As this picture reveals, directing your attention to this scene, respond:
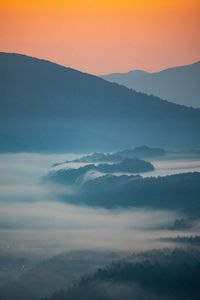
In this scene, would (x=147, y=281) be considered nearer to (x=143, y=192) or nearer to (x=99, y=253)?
(x=99, y=253)

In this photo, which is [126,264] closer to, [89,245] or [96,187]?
[89,245]

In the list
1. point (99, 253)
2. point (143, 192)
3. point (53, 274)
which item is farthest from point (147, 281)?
point (143, 192)

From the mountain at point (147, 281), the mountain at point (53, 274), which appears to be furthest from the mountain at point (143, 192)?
the mountain at point (147, 281)

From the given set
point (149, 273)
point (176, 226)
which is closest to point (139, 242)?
point (176, 226)

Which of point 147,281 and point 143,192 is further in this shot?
point 143,192

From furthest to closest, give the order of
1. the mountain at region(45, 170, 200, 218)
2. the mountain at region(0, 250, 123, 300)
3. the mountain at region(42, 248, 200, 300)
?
1. the mountain at region(45, 170, 200, 218)
2. the mountain at region(0, 250, 123, 300)
3. the mountain at region(42, 248, 200, 300)

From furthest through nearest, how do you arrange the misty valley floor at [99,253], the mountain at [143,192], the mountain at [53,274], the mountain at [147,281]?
the mountain at [143,192], the mountain at [53,274], the misty valley floor at [99,253], the mountain at [147,281]

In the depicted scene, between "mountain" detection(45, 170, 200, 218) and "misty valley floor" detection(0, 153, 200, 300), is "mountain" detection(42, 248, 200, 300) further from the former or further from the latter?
"mountain" detection(45, 170, 200, 218)

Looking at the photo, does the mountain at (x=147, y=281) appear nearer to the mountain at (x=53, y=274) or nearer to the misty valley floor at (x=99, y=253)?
the misty valley floor at (x=99, y=253)

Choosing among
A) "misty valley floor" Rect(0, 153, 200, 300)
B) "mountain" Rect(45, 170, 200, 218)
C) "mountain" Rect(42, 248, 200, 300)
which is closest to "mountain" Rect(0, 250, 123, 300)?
"misty valley floor" Rect(0, 153, 200, 300)

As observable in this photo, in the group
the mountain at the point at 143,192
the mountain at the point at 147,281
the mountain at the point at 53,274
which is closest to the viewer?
the mountain at the point at 147,281

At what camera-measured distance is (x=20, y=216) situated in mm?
188375

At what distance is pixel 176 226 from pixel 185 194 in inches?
781

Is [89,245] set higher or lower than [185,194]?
lower
